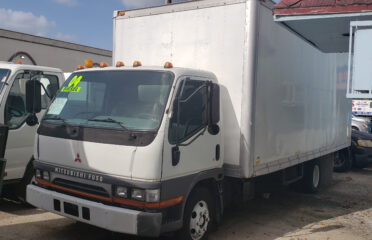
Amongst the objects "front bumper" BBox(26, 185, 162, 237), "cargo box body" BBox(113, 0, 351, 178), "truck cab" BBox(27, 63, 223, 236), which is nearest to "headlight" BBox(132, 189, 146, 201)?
"truck cab" BBox(27, 63, 223, 236)

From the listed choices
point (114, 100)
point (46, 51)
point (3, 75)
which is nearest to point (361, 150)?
point (114, 100)

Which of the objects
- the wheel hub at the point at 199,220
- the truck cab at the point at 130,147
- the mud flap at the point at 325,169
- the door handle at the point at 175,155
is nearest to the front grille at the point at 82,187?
the truck cab at the point at 130,147

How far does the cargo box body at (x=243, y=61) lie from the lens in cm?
506

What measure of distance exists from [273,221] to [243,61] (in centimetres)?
283

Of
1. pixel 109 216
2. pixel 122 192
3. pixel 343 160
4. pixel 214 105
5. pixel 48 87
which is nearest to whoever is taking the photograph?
pixel 109 216

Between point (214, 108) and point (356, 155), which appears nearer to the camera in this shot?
point (214, 108)

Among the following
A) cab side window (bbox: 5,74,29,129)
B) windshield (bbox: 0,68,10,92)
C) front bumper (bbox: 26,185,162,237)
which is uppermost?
windshield (bbox: 0,68,10,92)

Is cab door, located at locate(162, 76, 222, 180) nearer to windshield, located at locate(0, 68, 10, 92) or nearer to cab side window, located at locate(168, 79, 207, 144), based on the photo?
cab side window, located at locate(168, 79, 207, 144)

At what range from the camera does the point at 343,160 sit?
39.6 ft

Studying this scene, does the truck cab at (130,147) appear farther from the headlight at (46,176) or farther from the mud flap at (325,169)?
the mud flap at (325,169)

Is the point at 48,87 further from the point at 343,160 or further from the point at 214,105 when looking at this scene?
the point at 343,160

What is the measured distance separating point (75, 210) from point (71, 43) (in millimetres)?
13795

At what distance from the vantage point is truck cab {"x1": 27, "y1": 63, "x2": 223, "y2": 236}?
4.02m

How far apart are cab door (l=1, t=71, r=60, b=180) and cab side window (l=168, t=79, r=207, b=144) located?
2.52 metres
